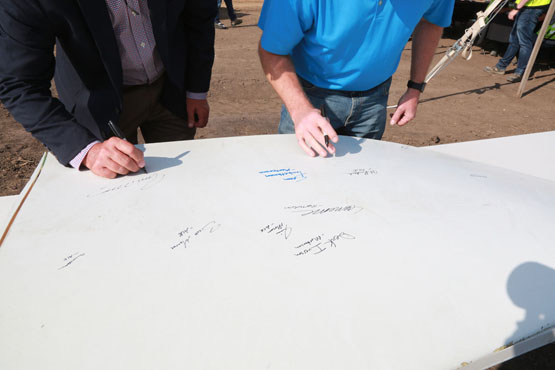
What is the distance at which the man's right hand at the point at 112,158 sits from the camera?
0.99 m

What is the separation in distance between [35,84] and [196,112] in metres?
0.68

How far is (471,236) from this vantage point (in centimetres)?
94

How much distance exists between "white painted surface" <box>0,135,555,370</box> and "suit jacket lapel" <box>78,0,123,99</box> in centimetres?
30

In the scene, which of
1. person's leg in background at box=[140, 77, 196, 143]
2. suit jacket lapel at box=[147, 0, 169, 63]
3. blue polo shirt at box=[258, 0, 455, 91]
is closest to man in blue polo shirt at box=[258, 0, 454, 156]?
blue polo shirt at box=[258, 0, 455, 91]

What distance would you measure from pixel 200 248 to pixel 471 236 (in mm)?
702

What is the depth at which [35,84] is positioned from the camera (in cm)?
100

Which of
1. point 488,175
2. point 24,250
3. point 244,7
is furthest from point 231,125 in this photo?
point 244,7
